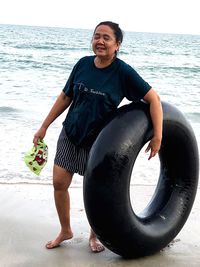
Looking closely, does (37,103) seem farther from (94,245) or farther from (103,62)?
(103,62)

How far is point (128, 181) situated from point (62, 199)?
57 centimetres

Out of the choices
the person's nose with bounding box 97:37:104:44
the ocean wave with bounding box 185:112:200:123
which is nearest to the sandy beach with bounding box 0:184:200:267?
the person's nose with bounding box 97:37:104:44

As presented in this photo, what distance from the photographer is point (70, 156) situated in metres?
3.26

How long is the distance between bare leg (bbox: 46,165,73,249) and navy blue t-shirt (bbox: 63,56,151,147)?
0.27 meters

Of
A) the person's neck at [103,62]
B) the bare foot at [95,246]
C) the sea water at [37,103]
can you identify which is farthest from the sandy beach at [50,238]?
the person's neck at [103,62]

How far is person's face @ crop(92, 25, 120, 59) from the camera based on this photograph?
304 centimetres

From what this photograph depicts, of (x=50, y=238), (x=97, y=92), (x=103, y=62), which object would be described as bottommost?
(x=50, y=238)

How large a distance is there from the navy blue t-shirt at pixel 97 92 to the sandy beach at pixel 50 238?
818mm

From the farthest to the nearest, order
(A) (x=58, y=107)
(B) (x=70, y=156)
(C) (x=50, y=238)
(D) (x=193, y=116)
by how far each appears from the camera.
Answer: (D) (x=193, y=116) → (C) (x=50, y=238) → (A) (x=58, y=107) → (B) (x=70, y=156)

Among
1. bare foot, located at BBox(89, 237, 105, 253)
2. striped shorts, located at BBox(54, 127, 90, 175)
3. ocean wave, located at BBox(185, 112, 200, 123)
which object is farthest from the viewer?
ocean wave, located at BBox(185, 112, 200, 123)

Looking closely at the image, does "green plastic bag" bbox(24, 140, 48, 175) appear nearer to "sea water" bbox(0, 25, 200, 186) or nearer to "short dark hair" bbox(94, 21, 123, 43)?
"short dark hair" bbox(94, 21, 123, 43)

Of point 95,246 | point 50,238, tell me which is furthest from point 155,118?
point 50,238

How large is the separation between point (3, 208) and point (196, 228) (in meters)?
1.66

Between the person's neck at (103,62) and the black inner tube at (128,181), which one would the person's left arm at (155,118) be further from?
the person's neck at (103,62)
